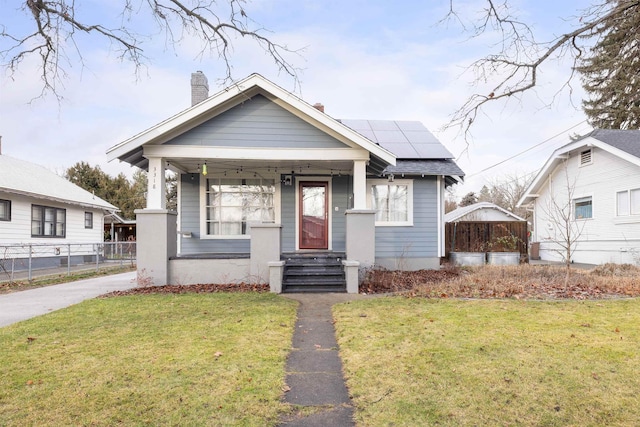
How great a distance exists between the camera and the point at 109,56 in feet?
18.7

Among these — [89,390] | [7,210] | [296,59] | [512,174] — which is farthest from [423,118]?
[512,174]

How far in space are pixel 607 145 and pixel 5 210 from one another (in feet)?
81.2

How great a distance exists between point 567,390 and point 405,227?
29.5ft

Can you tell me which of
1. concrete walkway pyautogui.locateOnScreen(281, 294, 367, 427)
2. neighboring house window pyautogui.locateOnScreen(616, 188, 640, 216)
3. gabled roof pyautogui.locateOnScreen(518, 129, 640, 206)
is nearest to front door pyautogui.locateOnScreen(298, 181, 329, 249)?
concrete walkway pyautogui.locateOnScreen(281, 294, 367, 427)

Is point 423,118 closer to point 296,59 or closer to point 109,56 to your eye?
point 296,59

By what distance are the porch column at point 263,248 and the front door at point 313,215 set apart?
2604 mm

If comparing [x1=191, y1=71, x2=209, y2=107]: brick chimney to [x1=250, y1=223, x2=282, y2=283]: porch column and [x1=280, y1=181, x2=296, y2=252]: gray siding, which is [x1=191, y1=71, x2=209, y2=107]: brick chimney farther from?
[x1=250, y1=223, x2=282, y2=283]: porch column

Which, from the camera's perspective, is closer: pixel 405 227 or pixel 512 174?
pixel 405 227

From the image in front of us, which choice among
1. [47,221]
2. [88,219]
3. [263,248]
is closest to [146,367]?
[263,248]

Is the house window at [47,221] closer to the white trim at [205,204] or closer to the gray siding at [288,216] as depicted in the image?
the white trim at [205,204]

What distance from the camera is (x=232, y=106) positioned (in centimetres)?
952

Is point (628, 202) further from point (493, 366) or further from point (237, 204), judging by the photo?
point (493, 366)

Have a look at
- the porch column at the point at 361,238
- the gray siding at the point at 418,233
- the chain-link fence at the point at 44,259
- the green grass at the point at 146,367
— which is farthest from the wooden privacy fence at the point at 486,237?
the chain-link fence at the point at 44,259

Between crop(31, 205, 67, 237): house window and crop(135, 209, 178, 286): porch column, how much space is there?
12.0 meters
